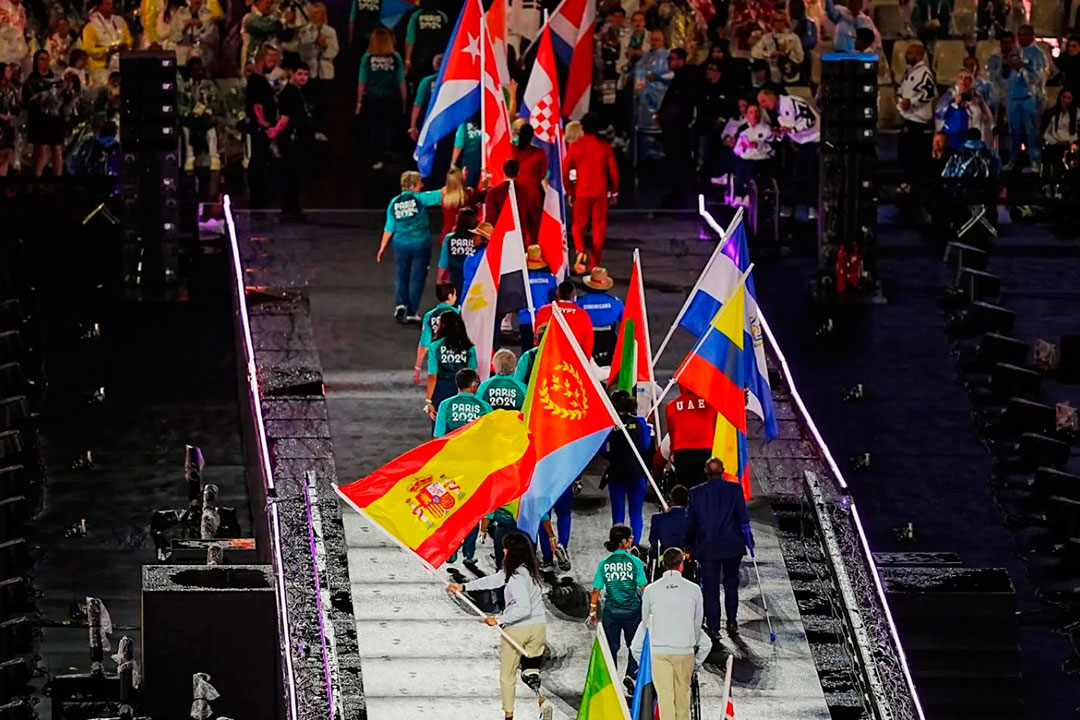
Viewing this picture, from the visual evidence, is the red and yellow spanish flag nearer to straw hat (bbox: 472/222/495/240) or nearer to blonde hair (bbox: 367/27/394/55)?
straw hat (bbox: 472/222/495/240)

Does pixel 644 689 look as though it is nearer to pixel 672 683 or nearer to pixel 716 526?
pixel 672 683

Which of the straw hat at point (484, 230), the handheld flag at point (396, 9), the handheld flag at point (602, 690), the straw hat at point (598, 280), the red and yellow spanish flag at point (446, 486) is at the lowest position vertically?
the handheld flag at point (602, 690)

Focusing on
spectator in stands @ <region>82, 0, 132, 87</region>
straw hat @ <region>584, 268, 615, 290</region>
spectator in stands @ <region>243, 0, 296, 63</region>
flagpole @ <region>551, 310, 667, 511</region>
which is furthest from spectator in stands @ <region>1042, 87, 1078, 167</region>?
flagpole @ <region>551, 310, 667, 511</region>

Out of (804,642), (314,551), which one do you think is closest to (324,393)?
(314,551)

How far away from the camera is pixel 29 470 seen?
32.4 meters

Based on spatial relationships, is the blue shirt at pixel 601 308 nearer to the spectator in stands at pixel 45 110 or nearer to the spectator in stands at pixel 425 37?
the spectator in stands at pixel 45 110

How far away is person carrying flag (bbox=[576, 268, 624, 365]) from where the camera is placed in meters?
29.7

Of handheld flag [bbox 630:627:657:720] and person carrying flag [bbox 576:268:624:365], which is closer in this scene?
handheld flag [bbox 630:627:657:720]

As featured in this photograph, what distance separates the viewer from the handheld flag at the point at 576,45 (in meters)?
37.4

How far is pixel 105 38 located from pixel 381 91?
3.96 meters

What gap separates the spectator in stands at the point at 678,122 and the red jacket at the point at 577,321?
956cm

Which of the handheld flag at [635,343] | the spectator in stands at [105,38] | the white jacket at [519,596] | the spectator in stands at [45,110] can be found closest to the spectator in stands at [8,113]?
the spectator in stands at [45,110]

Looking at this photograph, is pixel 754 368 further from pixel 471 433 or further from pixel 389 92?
pixel 389 92

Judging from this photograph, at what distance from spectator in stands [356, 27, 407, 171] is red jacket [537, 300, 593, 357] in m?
10.3
